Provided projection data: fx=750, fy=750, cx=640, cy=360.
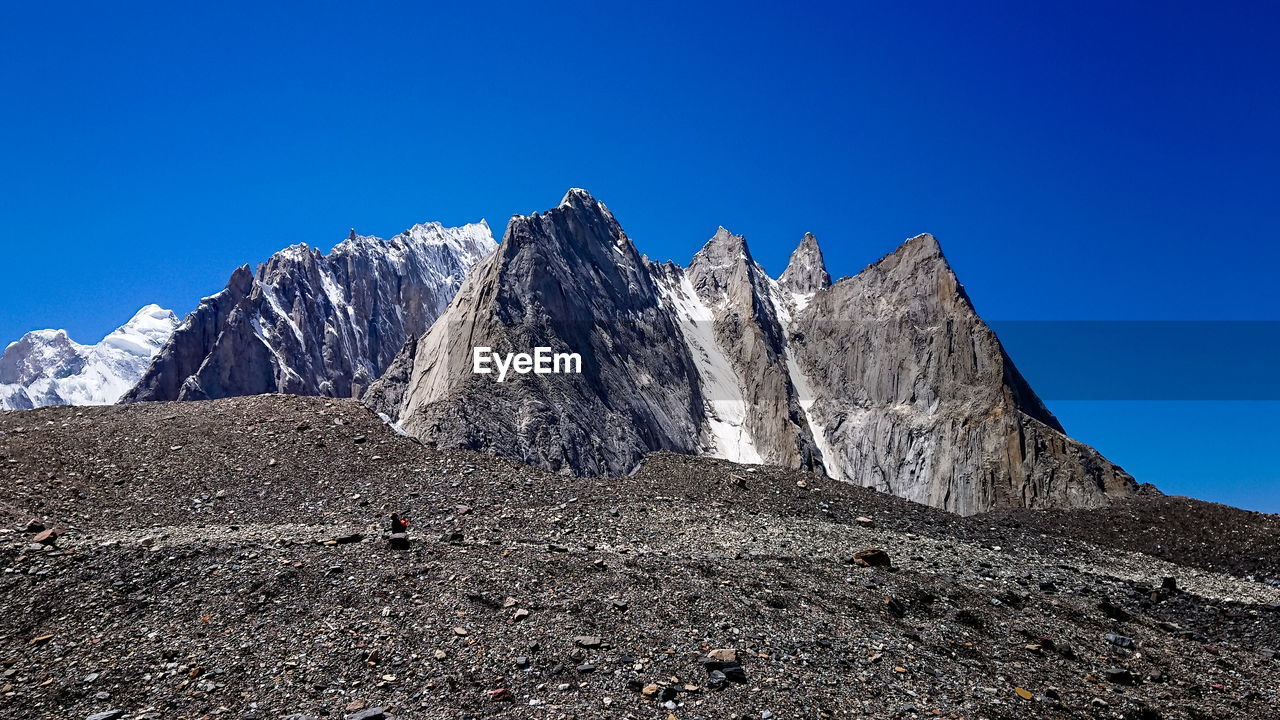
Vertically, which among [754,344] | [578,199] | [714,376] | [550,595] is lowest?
[550,595]

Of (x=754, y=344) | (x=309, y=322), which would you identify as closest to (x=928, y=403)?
(x=754, y=344)

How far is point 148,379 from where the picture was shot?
97.3 meters

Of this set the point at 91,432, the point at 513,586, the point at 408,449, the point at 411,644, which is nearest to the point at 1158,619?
the point at 513,586

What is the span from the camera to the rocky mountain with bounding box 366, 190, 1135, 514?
2351 inches

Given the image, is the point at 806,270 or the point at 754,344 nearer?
the point at 754,344

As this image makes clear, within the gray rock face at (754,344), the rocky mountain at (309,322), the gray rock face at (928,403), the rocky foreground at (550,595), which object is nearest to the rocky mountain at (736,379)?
the gray rock face at (928,403)

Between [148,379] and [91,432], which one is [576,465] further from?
[148,379]

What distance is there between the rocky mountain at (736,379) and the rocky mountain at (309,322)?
32.5m

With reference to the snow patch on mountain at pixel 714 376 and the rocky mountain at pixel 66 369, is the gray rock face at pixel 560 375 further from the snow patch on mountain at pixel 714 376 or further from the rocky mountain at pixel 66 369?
the rocky mountain at pixel 66 369

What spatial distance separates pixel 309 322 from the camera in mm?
114812

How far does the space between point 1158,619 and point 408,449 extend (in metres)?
16.9

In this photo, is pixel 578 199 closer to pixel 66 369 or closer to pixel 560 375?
pixel 560 375

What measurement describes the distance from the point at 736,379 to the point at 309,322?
6609 cm

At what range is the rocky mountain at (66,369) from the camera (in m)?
128
